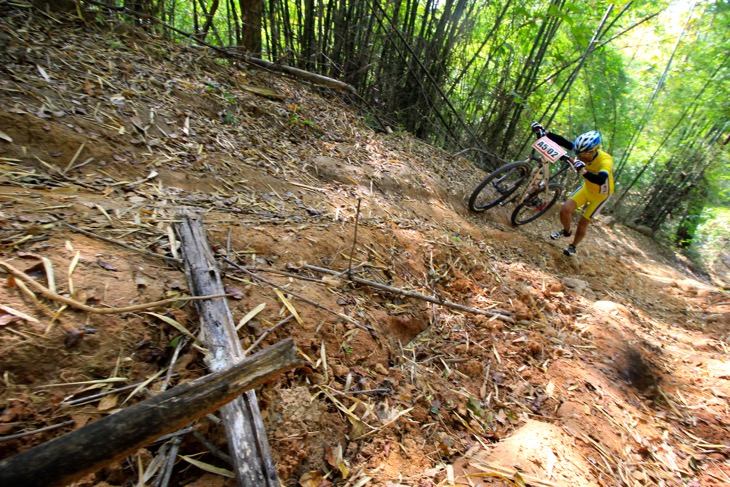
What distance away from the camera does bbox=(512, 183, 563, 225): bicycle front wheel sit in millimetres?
5199

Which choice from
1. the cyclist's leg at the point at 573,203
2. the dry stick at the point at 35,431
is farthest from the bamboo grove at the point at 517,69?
the dry stick at the point at 35,431

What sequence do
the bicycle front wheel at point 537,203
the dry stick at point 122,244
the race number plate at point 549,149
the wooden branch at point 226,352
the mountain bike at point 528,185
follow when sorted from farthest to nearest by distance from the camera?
the bicycle front wheel at point 537,203 < the mountain bike at point 528,185 < the race number plate at point 549,149 < the dry stick at point 122,244 < the wooden branch at point 226,352

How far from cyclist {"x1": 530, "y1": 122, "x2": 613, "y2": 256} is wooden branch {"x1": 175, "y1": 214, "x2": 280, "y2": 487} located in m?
4.62

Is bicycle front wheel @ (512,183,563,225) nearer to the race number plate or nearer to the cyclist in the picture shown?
the cyclist

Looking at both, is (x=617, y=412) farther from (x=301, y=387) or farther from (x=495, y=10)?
(x=495, y=10)

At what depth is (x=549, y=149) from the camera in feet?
14.8

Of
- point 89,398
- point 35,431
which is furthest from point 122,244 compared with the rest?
point 35,431

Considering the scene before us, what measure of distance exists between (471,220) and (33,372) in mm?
4783

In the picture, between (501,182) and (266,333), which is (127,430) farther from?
(501,182)

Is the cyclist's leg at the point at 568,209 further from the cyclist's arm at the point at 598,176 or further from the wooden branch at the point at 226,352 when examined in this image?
the wooden branch at the point at 226,352

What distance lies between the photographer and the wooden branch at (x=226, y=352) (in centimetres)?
111

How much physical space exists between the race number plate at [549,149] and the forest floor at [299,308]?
5.28 ft

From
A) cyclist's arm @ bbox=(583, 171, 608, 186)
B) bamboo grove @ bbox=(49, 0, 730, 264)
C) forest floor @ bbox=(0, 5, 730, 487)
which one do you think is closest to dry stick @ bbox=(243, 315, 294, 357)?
→ forest floor @ bbox=(0, 5, 730, 487)

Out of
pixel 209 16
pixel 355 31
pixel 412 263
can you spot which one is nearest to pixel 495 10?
pixel 355 31
